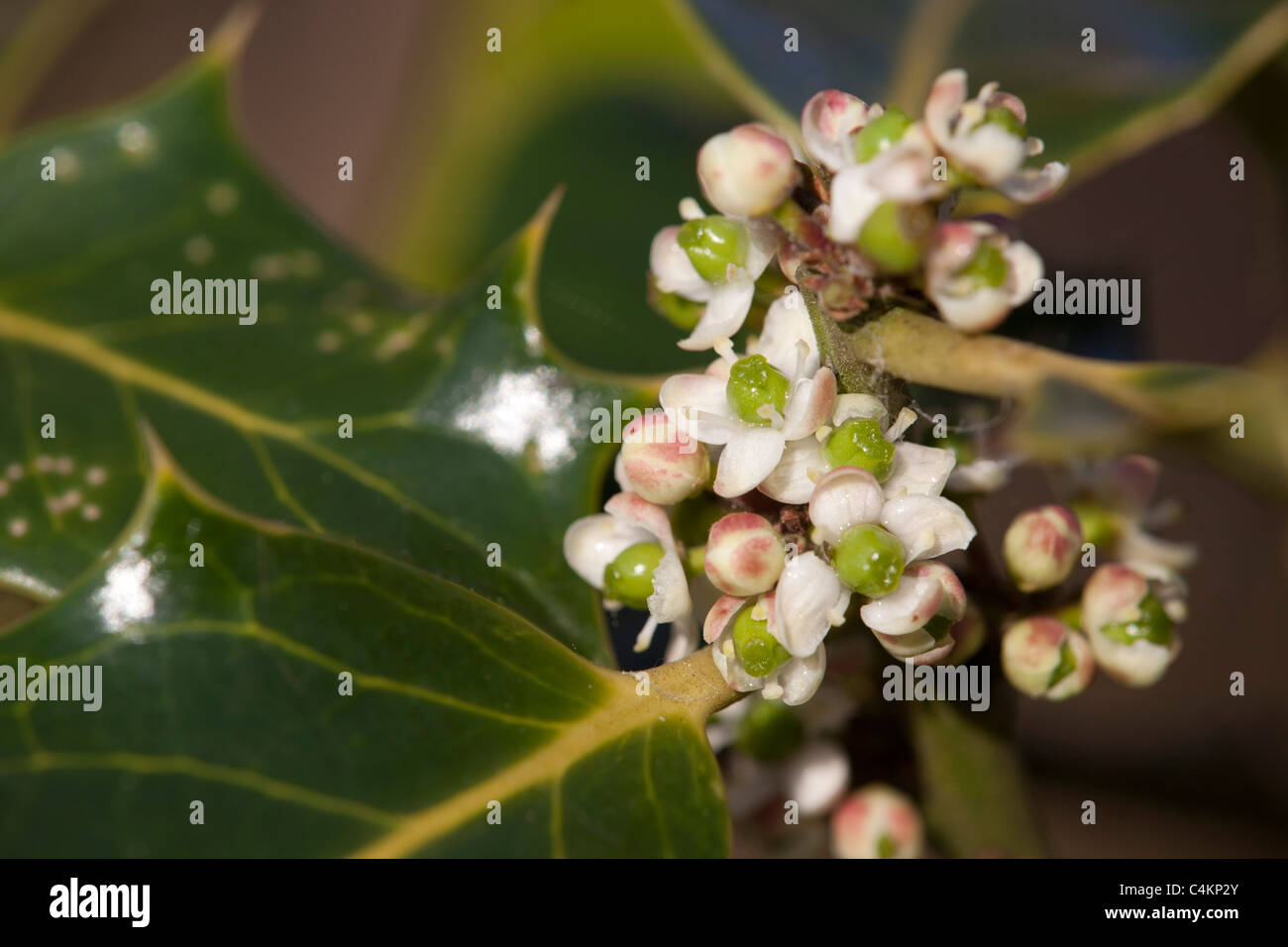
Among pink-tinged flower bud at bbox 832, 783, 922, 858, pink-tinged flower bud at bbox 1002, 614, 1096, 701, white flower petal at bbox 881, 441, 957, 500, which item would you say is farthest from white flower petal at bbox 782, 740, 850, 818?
white flower petal at bbox 881, 441, 957, 500

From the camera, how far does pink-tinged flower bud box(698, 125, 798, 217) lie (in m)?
0.60

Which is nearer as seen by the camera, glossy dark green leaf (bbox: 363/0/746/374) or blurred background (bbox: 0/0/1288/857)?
blurred background (bbox: 0/0/1288/857)

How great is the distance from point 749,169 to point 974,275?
127mm

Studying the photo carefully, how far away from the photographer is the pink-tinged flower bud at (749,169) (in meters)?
0.60

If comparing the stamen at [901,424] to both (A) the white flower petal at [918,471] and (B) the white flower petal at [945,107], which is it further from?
(B) the white flower petal at [945,107]

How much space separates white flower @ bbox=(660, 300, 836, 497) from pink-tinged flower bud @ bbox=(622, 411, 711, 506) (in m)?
0.01

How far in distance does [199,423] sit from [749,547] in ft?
1.52

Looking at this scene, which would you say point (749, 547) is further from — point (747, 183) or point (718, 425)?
point (747, 183)

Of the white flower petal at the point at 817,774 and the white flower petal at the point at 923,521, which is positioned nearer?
the white flower petal at the point at 923,521

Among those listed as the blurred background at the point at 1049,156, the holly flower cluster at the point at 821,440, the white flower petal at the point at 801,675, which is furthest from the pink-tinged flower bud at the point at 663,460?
the blurred background at the point at 1049,156

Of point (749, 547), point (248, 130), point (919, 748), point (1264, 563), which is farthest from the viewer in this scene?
point (248, 130)

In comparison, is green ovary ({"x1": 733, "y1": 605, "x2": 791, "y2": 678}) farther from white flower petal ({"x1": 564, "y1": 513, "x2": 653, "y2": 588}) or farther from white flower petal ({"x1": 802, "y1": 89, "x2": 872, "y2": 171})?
white flower petal ({"x1": 802, "y1": 89, "x2": 872, "y2": 171})
